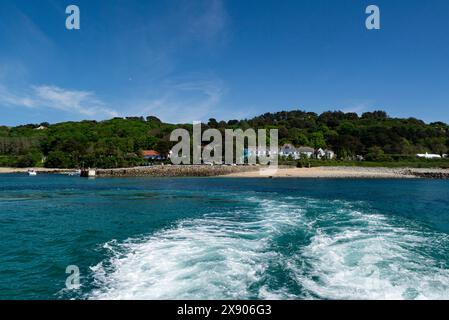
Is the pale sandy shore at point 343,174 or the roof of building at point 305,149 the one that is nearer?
the pale sandy shore at point 343,174

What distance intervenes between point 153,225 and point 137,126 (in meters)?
161

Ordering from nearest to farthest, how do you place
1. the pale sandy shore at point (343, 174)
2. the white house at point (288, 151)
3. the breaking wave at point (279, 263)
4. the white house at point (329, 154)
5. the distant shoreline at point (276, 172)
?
the breaking wave at point (279, 263) → the pale sandy shore at point (343, 174) → the distant shoreline at point (276, 172) → the white house at point (288, 151) → the white house at point (329, 154)

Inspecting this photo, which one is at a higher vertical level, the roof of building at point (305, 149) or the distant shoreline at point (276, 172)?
the roof of building at point (305, 149)

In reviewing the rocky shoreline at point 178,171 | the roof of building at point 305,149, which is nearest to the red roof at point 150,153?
the rocky shoreline at point 178,171

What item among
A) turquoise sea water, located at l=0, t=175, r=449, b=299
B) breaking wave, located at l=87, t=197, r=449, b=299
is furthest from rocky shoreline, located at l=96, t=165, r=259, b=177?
breaking wave, located at l=87, t=197, r=449, b=299

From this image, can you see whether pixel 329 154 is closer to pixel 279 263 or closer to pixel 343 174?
pixel 343 174

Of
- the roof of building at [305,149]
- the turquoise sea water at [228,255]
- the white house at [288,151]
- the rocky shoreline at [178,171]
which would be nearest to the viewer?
the turquoise sea water at [228,255]

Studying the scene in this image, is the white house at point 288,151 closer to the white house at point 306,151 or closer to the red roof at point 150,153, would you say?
the white house at point 306,151

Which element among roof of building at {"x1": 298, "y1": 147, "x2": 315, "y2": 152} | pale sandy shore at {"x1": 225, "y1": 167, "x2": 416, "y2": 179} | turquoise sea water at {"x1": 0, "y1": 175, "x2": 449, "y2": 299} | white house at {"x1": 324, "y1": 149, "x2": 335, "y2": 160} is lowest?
turquoise sea water at {"x1": 0, "y1": 175, "x2": 449, "y2": 299}

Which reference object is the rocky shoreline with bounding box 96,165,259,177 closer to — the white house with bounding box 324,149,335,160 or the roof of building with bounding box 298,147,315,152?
the roof of building with bounding box 298,147,315,152

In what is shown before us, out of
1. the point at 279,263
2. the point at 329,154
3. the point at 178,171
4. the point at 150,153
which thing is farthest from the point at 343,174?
the point at 279,263

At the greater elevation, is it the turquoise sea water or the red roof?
the red roof

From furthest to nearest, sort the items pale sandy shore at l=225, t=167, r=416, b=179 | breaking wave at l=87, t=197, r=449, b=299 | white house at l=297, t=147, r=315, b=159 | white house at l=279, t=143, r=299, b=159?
1. white house at l=297, t=147, r=315, b=159
2. white house at l=279, t=143, r=299, b=159
3. pale sandy shore at l=225, t=167, r=416, b=179
4. breaking wave at l=87, t=197, r=449, b=299

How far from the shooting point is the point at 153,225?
63.8 ft
